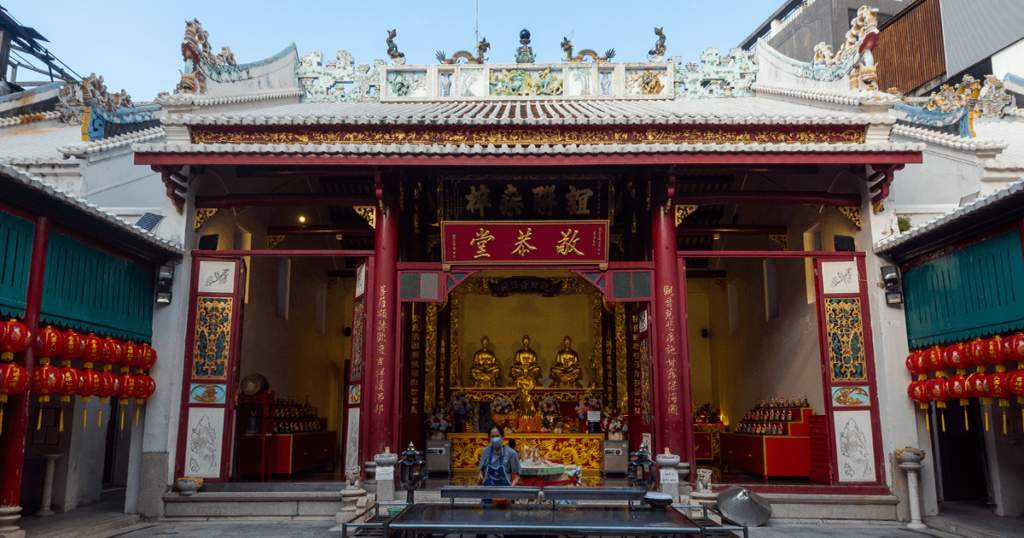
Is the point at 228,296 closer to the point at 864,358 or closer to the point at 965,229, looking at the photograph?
the point at 864,358

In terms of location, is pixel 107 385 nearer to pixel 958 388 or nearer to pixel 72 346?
pixel 72 346

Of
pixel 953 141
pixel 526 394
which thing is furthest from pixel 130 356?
pixel 953 141

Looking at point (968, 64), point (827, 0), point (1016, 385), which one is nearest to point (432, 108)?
point (1016, 385)

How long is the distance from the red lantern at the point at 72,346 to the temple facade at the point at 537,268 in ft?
5.18

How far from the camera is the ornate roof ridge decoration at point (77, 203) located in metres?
6.10

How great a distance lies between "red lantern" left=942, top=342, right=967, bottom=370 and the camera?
7.52 meters

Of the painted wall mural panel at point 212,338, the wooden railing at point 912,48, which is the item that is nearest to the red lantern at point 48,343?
the painted wall mural panel at point 212,338

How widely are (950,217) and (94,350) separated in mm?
8964

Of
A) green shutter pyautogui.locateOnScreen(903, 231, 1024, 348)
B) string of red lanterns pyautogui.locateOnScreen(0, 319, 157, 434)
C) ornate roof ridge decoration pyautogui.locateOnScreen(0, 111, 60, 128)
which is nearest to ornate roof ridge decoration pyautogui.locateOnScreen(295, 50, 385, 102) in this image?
ornate roof ridge decoration pyautogui.locateOnScreen(0, 111, 60, 128)

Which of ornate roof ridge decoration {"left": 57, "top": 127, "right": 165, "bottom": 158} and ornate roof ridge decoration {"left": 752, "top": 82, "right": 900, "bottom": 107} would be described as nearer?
ornate roof ridge decoration {"left": 752, "top": 82, "right": 900, "bottom": 107}

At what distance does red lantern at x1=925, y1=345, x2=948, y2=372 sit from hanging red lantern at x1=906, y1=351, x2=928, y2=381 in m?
0.08

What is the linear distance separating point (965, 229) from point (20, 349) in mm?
9312

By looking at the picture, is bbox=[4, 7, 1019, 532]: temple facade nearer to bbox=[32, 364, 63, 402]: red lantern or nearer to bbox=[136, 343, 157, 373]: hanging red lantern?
bbox=[136, 343, 157, 373]: hanging red lantern

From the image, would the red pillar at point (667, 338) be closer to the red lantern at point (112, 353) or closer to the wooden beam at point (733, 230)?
the wooden beam at point (733, 230)
